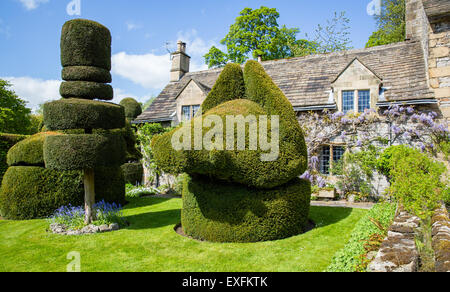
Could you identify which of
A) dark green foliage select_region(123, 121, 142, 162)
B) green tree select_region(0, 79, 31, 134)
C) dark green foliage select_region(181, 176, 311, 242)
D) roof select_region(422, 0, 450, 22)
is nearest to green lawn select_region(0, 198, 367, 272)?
dark green foliage select_region(181, 176, 311, 242)

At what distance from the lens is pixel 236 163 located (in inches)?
255

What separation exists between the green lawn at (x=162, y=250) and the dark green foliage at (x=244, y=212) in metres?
0.27

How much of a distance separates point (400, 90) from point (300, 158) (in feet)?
27.7

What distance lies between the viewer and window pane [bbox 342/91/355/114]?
43.5 feet

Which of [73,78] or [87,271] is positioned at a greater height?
[73,78]

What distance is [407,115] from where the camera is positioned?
467 inches

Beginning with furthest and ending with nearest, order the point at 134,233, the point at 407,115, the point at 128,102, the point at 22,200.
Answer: the point at 128,102 → the point at 407,115 → the point at 22,200 → the point at 134,233

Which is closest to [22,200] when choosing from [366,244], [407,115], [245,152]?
[245,152]

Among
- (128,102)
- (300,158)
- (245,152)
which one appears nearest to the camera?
(245,152)

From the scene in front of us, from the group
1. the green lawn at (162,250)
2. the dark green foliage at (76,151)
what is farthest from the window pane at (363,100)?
the dark green foliage at (76,151)

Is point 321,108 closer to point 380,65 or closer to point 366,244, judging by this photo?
point 380,65

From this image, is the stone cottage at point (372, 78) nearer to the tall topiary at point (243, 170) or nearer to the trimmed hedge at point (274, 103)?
the trimmed hedge at point (274, 103)

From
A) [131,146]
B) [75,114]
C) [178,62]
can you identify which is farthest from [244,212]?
[178,62]

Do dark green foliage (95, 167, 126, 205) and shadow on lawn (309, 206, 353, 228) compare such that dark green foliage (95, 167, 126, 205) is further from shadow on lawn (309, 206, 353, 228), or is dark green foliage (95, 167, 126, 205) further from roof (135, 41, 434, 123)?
shadow on lawn (309, 206, 353, 228)
